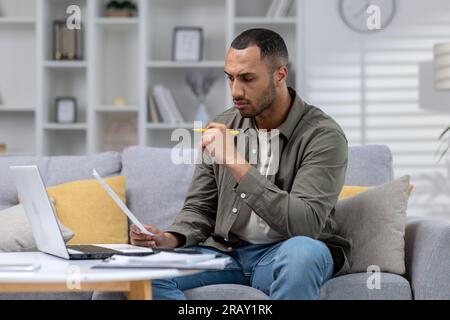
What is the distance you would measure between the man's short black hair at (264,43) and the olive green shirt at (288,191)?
0.14m

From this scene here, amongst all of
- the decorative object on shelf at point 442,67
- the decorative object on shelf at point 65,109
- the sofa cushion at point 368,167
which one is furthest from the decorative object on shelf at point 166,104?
the sofa cushion at point 368,167

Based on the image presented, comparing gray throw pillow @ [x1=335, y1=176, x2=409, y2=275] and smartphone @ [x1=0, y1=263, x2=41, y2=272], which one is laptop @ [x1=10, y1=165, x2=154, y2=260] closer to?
smartphone @ [x1=0, y1=263, x2=41, y2=272]

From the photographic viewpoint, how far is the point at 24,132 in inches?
187

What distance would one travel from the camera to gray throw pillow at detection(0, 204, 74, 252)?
242cm

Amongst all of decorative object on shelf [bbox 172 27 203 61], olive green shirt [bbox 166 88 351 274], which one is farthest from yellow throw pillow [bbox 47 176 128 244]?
decorative object on shelf [bbox 172 27 203 61]

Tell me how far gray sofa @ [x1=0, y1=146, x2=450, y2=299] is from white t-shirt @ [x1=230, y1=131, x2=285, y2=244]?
0.23 meters

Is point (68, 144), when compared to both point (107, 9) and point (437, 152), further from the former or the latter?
point (437, 152)

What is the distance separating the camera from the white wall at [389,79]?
4312 mm

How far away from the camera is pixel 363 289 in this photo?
7.13ft

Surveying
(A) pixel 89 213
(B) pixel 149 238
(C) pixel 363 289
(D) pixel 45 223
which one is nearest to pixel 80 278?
(D) pixel 45 223
